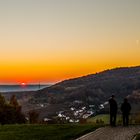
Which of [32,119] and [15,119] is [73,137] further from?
[32,119]

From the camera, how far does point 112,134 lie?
2881 cm

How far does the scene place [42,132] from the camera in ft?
106

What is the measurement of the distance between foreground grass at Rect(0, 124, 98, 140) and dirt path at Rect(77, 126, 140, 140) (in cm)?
121

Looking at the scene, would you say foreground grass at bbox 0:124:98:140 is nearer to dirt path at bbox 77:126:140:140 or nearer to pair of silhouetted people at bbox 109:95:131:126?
dirt path at bbox 77:126:140:140

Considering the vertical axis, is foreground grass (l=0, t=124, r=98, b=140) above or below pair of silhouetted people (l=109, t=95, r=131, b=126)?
below

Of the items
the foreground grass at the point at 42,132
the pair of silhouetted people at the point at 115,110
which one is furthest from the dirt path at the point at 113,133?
the pair of silhouetted people at the point at 115,110

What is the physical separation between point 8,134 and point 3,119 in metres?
50.6

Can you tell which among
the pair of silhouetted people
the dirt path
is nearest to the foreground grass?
the dirt path

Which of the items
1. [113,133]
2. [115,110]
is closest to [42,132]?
[113,133]

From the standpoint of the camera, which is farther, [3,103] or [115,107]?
[3,103]

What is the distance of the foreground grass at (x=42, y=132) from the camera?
2964cm

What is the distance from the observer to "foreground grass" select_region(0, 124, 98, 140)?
29.6m

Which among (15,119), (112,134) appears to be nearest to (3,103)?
(15,119)

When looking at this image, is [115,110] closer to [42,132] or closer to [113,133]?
[113,133]
